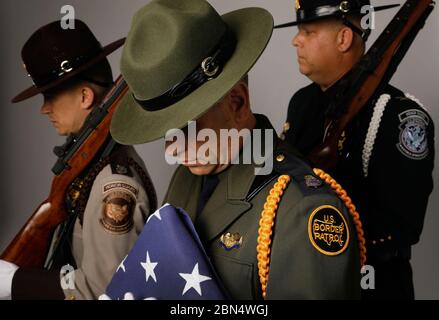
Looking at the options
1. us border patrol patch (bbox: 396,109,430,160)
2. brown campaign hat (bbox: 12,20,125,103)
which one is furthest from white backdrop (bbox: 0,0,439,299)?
brown campaign hat (bbox: 12,20,125,103)

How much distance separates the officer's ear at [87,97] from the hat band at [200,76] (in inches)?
25.2

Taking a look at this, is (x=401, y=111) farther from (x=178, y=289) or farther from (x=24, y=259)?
(x=24, y=259)

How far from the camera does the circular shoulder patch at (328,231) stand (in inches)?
42.7

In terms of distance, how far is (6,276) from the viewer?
172 cm

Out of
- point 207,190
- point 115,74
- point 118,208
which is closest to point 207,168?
point 207,190

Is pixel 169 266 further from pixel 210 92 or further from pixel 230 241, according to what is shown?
pixel 210 92

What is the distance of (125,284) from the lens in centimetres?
121

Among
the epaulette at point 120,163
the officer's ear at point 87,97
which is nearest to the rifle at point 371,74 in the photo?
the epaulette at point 120,163

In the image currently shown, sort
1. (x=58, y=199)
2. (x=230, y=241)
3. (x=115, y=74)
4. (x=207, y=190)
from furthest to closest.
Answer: (x=115, y=74), (x=58, y=199), (x=207, y=190), (x=230, y=241)

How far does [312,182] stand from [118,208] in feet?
1.89

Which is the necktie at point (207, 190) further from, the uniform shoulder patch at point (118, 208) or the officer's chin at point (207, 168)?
the uniform shoulder patch at point (118, 208)

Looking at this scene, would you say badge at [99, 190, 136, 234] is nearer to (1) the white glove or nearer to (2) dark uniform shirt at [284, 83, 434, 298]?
(1) the white glove

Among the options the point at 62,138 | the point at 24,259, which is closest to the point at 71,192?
the point at 24,259
